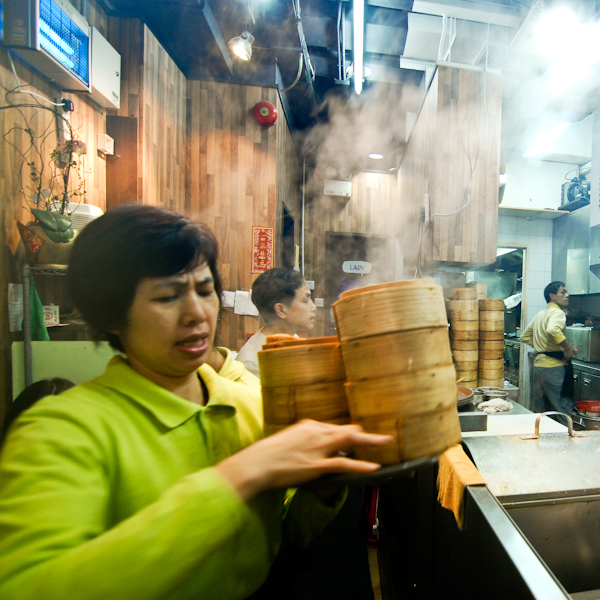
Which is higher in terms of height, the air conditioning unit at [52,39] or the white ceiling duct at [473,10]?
the white ceiling duct at [473,10]

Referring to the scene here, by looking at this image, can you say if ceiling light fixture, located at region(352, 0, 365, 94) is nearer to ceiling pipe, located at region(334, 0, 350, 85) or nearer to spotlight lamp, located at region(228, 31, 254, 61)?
ceiling pipe, located at region(334, 0, 350, 85)

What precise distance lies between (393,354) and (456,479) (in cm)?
105

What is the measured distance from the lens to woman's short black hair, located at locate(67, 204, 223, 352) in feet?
2.47

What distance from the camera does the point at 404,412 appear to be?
652 millimetres

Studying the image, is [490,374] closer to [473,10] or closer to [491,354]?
[491,354]

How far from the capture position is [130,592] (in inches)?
19.2

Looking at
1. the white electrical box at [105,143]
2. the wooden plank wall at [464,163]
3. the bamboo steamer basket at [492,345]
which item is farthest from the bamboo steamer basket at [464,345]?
the white electrical box at [105,143]

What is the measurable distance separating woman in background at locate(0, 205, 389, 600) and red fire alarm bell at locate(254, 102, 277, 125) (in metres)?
3.31

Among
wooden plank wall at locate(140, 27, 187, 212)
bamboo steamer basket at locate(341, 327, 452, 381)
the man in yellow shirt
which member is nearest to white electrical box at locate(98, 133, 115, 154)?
wooden plank wall at locate(140, 27, 187, 212)

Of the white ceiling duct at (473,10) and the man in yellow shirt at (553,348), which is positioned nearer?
the white ceiling duct at (473,10)

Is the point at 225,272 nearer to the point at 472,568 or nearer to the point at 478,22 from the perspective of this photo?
the point at 472,568

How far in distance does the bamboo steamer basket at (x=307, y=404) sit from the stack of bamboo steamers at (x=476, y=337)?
3.20 m

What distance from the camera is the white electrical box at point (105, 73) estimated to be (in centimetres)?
240

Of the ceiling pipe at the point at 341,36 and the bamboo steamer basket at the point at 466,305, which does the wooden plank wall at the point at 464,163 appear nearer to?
the bamboo steamer basket at the point at 466,305
